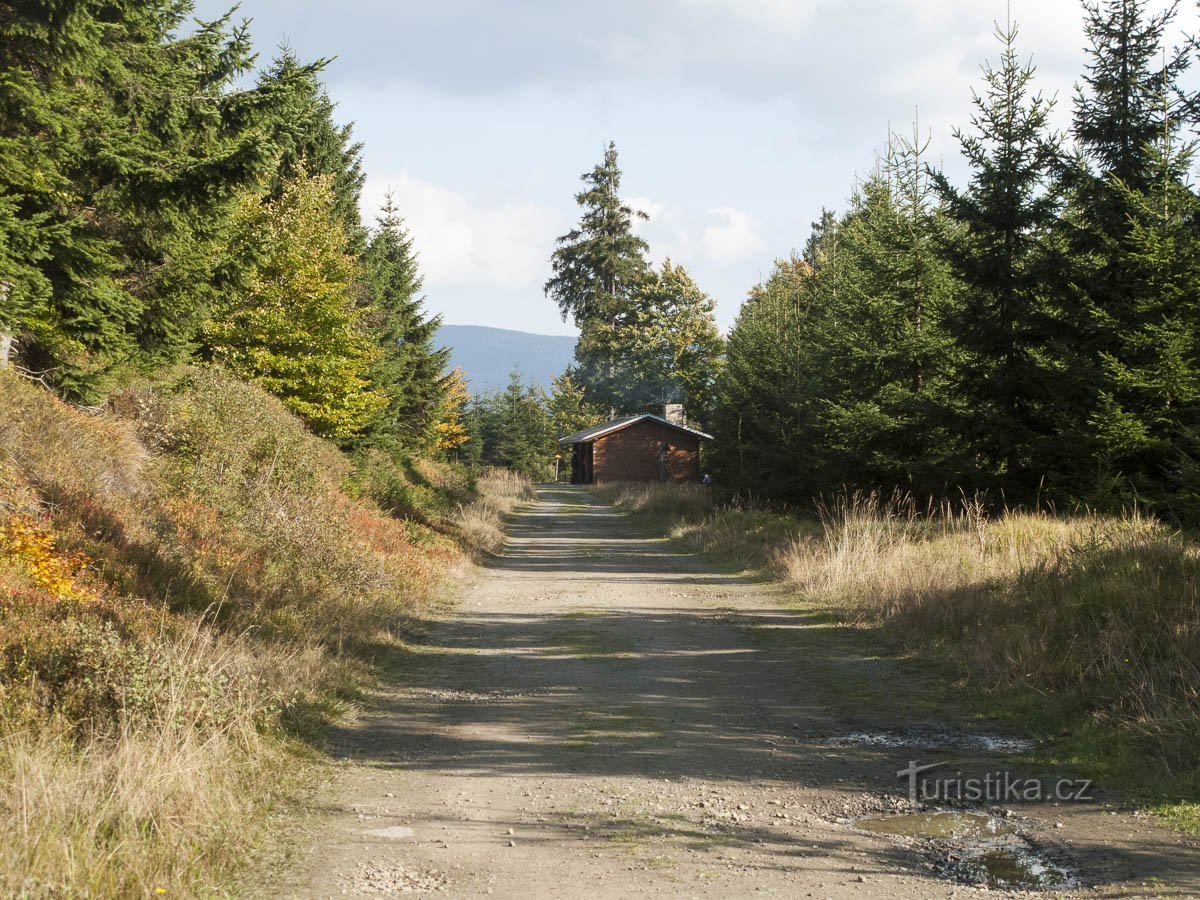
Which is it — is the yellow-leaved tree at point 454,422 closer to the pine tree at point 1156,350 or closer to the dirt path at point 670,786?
the pine tree at point 1156,350

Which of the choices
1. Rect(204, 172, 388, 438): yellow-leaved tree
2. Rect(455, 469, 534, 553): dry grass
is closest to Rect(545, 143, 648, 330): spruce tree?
Rect(455, 469, 534, 553): dry grass

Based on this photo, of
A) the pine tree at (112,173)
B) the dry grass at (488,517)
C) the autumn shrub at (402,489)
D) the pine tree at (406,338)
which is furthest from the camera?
the pine tree at (406,338)

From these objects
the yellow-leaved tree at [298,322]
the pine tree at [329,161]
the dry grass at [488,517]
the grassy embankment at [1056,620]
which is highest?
the pine tree at [329,161]

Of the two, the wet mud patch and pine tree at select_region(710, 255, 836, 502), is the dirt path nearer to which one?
the wet mud patch

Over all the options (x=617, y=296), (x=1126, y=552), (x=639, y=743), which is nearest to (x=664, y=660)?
(x=639, y=743)

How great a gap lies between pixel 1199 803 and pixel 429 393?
141 ft

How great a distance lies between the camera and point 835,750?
22.9ft

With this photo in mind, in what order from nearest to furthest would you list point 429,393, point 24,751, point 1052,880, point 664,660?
point 1052,880
point 24,751
point 664,660
point 429,393

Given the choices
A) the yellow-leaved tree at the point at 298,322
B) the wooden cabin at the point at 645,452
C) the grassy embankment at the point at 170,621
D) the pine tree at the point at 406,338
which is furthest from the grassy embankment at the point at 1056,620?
the wooden cabin at the point at 645,452

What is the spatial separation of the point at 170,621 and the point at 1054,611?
7923 mm

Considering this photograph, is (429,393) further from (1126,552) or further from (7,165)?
(1126,552)

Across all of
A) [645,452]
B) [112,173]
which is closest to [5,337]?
[112,173]

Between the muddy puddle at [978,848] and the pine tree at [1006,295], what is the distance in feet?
49.4

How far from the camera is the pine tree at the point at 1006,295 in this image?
19438mm
